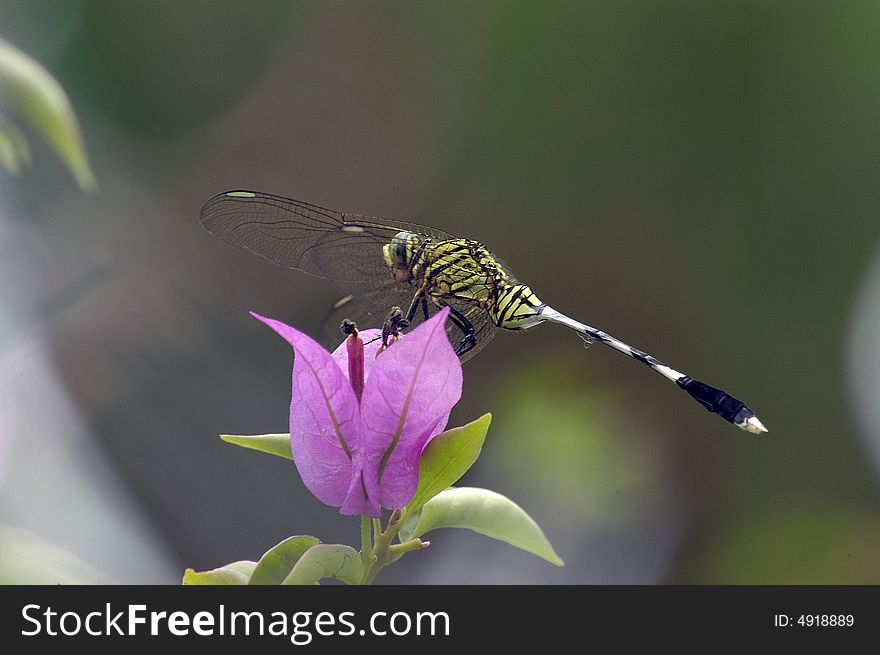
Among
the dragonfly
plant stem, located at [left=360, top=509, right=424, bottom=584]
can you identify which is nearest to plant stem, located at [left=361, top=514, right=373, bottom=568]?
plant stem, located at [left=360, top=509, right=424, bottom=584]

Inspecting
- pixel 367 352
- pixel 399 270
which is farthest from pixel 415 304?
pixel 367 352

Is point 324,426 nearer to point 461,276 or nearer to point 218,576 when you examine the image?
point 218,576

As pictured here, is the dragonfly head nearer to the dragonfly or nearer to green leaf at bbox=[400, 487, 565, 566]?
the dragonfly

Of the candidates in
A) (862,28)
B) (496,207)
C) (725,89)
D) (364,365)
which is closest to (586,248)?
(496,207)

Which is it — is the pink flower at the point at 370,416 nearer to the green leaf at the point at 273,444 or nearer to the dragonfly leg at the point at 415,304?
the green leaf at the point at 273,444

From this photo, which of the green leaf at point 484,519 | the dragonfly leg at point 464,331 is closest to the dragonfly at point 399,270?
the dragonfly leg at point 464,331
